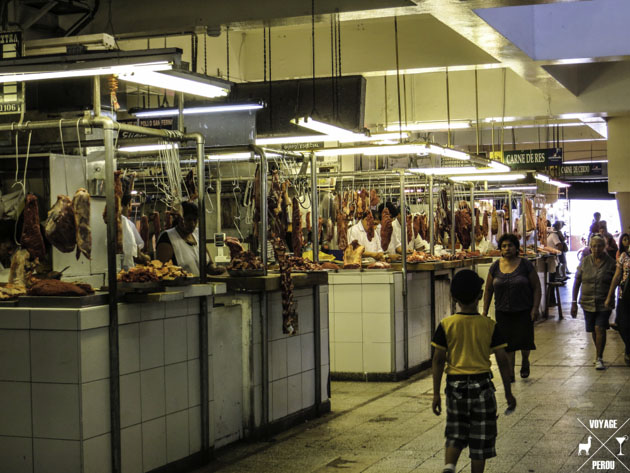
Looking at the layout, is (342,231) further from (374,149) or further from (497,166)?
(374,149)

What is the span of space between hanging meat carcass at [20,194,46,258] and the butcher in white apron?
141cm

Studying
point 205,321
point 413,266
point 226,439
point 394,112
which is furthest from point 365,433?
point 394,112

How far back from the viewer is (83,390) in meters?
6.01

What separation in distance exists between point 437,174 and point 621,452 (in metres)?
7.76

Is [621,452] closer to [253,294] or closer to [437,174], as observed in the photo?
[253,294]

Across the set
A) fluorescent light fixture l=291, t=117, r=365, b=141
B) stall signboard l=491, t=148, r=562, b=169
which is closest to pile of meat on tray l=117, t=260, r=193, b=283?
fluorescent light fixture l=291, t=117, r=365, b=141

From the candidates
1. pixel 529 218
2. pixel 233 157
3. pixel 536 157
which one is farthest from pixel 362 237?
pixel 536 157

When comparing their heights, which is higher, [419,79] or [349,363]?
[419,79]

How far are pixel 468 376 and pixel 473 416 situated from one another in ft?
0.88

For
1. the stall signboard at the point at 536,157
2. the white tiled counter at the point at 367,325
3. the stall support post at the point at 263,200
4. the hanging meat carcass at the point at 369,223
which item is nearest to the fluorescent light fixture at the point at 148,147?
the stall support post at the point at 263,200

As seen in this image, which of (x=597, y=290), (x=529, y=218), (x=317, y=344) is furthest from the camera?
(x=529, y=218)

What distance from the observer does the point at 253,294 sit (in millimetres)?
8414

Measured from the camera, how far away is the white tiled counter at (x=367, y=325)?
462 inches

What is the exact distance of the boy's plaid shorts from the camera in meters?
5.84
